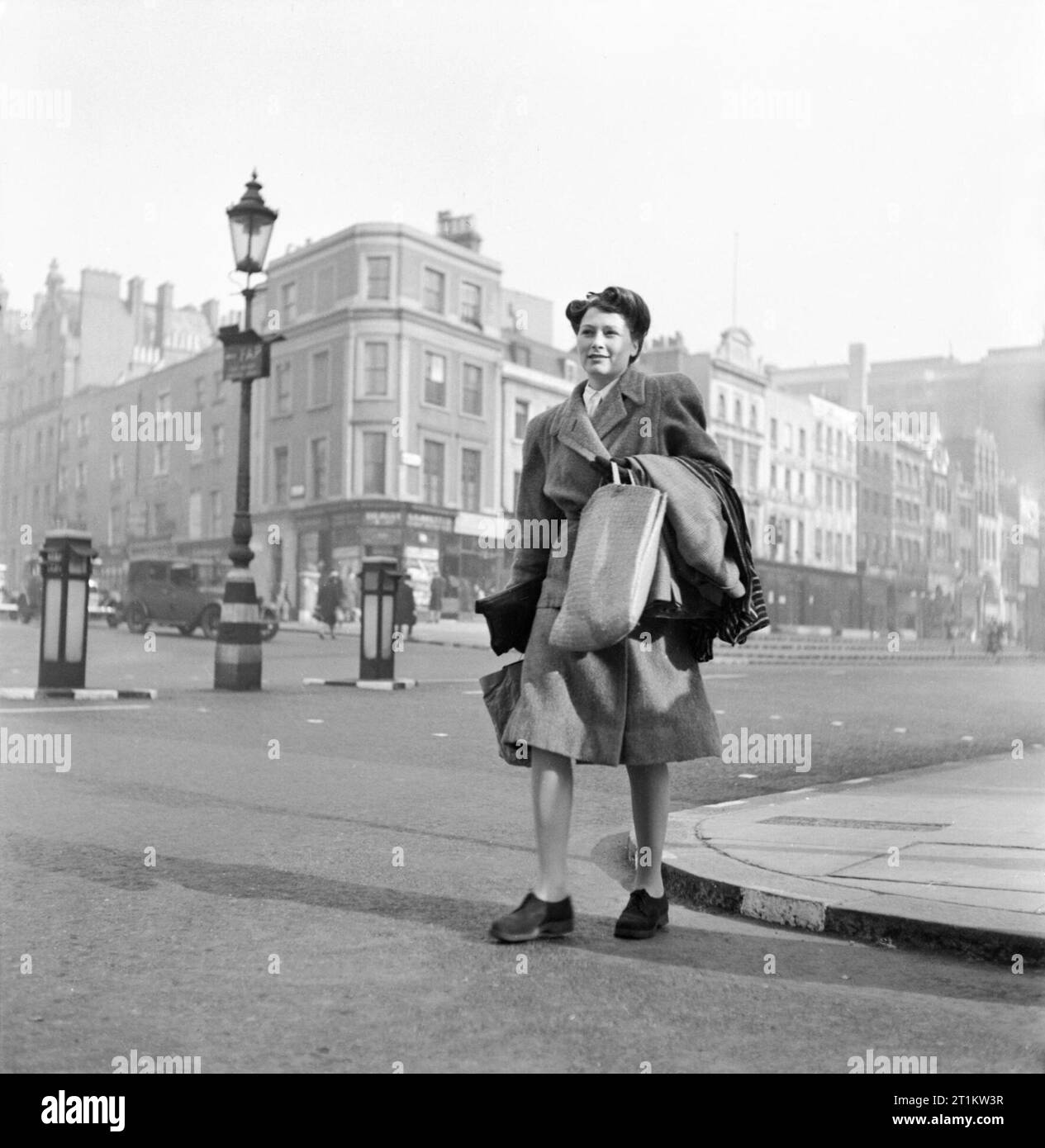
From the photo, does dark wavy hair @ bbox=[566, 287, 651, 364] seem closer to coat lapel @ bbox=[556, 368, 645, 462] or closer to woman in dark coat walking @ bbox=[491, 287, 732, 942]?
woman in dark coat walking @ bbox=[491, 287, 732, 942]

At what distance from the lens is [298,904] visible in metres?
4.09

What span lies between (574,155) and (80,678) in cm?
792

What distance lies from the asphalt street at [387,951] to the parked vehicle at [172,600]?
65.8 feet

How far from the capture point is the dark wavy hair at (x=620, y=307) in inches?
145

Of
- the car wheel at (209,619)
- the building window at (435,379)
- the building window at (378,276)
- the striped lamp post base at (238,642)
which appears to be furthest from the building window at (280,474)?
the striped lamp post base at (238,642)

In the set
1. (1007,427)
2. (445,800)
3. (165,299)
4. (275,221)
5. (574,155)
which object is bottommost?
(445,800)

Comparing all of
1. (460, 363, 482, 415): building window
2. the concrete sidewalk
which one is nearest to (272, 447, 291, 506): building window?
(460, 363, 482, 415): building window

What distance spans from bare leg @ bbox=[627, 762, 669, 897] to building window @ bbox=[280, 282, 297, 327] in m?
40.7

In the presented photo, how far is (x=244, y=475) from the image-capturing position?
1402 cm

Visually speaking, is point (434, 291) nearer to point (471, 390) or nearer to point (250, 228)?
point (471, 390)

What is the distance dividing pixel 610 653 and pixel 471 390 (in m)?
41.1

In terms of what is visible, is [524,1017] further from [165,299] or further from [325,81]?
[165,299]
